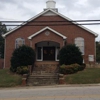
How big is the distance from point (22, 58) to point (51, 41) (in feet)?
19.9

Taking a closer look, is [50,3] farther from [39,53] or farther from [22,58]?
[22,58]

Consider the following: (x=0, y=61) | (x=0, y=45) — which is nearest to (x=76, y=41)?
→ (x=0, y=61)

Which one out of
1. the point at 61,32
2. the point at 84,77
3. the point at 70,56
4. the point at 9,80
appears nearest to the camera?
the point at 9,80

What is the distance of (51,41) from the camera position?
36438 millimetres

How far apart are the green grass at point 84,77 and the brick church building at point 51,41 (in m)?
7.26

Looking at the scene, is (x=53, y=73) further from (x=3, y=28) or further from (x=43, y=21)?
(x=3, y=28)

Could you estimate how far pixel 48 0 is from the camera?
42.1 metres

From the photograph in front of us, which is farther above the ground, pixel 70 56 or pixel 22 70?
pixel 70 56

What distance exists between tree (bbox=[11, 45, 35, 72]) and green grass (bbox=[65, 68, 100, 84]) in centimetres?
588

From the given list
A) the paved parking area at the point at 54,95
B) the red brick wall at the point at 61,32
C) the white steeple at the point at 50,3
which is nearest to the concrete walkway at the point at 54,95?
the paved parking area at the point at 54,95

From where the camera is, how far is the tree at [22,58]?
31688 mm

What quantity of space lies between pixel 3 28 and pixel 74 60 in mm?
41180

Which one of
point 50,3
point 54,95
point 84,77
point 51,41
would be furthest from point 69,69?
point 50,3

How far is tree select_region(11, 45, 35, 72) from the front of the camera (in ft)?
104
